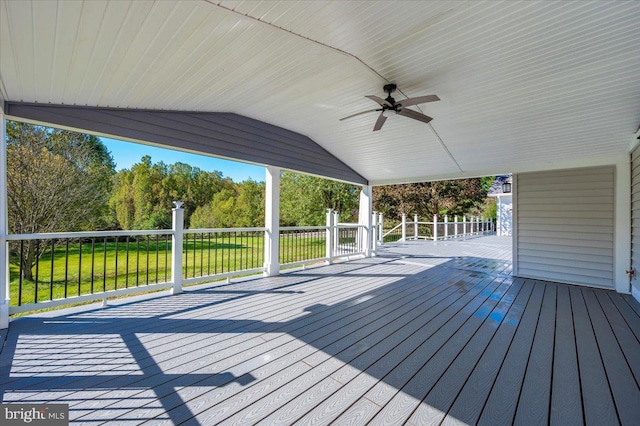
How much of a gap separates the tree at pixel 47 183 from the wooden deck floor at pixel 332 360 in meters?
4.90

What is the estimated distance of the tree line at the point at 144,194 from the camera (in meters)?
6.28

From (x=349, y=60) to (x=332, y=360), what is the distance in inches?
118

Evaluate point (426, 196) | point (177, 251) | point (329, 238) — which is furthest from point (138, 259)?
point (426, 196)

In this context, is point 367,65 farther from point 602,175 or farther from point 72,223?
point 72,223

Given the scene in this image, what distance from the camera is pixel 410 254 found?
330 inches

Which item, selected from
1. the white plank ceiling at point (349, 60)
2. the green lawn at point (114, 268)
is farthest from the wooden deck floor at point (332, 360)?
the white plank ceiling at point (349, 60)

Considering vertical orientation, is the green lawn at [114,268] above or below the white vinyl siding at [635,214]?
below

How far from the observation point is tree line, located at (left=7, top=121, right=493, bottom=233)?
20.6 feet

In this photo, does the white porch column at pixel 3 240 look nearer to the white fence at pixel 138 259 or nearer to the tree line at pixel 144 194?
the white fence at pixel 138 259

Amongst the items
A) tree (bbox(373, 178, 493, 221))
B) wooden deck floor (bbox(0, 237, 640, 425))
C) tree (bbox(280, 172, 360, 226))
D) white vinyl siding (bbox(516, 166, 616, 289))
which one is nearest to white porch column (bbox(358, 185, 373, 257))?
white vinyl siding (bbox(516, 166, 616, 289))

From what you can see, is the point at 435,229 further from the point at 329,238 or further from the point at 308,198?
the point at 308,198

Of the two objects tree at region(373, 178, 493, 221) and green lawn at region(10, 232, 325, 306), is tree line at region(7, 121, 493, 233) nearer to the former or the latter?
tree at region(373, 178, 493, 221)

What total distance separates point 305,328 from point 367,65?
2.98 m

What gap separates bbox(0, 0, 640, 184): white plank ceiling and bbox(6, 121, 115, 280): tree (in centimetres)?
497
